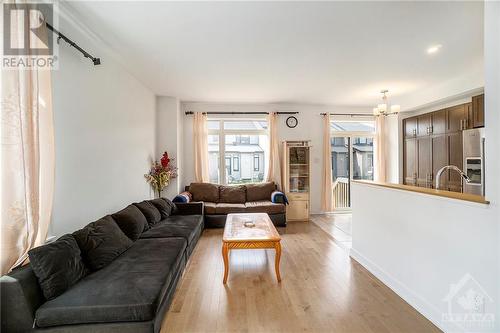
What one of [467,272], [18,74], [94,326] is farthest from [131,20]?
[467,272]

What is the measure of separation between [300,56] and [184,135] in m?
3.39

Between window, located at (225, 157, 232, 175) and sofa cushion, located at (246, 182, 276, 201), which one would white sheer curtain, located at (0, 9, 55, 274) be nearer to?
sofa cushion, located at (246, 182, 276, 201)

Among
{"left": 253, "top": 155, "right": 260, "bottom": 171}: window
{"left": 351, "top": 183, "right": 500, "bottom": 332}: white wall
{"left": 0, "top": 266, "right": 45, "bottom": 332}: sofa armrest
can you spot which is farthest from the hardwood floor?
{"left": 253, "top": 155, "right": 260, "bottom": 171}: window

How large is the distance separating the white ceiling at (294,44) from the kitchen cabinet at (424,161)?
3.09 feet

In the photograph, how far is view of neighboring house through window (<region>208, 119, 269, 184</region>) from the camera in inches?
218

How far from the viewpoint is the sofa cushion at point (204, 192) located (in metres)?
4.95

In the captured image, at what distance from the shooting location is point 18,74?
1562 millimetres

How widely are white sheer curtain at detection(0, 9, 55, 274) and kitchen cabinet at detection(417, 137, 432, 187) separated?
601cm

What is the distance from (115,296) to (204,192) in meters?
3.46

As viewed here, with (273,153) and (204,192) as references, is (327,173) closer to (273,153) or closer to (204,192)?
(273,153)

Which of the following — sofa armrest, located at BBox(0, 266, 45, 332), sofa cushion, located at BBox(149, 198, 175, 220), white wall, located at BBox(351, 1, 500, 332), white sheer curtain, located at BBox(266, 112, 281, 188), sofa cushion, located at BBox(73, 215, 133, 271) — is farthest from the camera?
white sheer curtain, located at BBox(266, 112, 281, 188)

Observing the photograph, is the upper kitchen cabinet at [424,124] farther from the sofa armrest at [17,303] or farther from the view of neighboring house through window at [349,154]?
the sofa armrest at [17,303]

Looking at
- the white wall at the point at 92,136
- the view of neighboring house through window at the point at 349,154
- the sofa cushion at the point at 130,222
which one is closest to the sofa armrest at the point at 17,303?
the white wall at the point at 92,136

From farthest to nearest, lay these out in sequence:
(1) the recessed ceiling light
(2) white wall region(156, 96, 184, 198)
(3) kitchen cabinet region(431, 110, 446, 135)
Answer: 1. (2) white wall region(156, 96, 184, 198)
2. (3) kitchen cabinet region(431, 110, 446, 135)
3. (1) the recessed ceiling light
